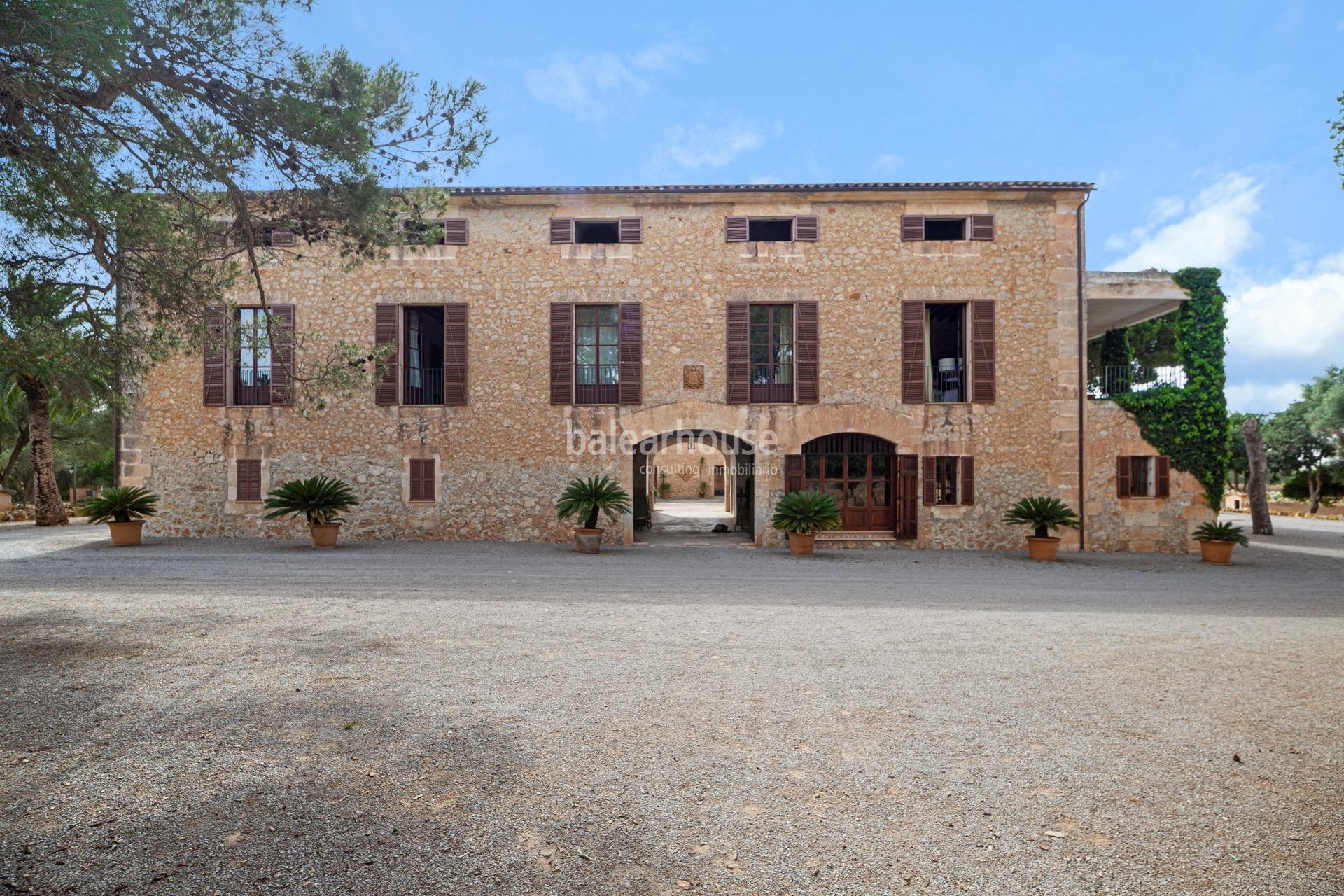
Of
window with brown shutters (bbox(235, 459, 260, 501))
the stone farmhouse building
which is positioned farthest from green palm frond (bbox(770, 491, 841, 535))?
window with brown shutters (bbox(235, 459, 260, 501))

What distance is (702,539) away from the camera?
46.6 feet

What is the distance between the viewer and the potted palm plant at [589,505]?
38.0 feet

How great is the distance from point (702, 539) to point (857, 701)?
34.3 feet

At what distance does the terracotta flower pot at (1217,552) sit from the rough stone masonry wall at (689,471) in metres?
24.5

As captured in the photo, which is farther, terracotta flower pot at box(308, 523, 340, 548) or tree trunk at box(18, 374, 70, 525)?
tree trunk at box(18, 374, 70, 525)

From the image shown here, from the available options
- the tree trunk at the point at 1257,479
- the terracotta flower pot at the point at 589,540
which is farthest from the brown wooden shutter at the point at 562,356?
the tree trunk at the point at 1257,479

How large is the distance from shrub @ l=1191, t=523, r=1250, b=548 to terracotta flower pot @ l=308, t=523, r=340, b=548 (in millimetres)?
15757

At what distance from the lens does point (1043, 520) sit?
11445 mm

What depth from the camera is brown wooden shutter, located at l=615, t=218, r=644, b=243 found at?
42.5 feet

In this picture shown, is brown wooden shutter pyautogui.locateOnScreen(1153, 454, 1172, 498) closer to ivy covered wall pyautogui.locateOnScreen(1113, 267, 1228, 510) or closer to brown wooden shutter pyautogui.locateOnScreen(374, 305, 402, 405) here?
ivy covered wall pyautogui.locateOnScreen(1113, 267, 1228, 510)

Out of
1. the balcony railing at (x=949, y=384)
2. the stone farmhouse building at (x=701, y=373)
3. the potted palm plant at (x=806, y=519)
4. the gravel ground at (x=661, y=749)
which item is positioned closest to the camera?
the gravel ground at (x=661, y=749)

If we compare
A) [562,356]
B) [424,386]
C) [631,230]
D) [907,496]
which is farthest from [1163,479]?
[424,386]

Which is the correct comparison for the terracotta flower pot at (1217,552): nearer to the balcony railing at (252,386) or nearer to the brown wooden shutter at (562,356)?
the brown wooden shutter at (562,356)

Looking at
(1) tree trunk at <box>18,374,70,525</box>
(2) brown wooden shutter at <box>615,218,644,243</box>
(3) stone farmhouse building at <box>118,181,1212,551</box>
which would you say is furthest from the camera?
(1) tree trunk at <box>18,374,70,525</box>
